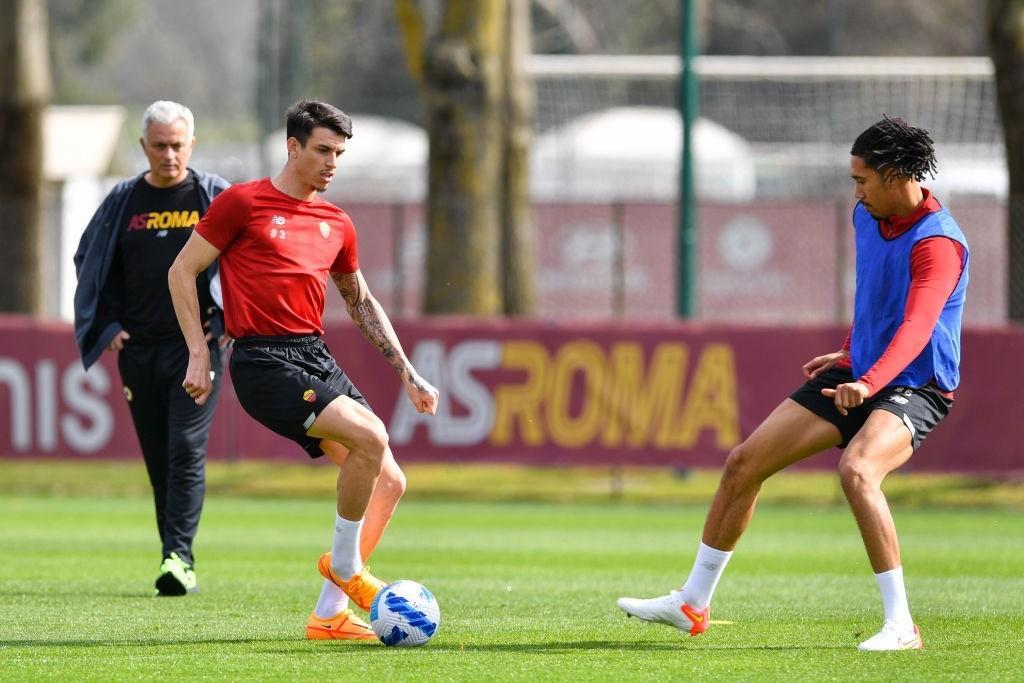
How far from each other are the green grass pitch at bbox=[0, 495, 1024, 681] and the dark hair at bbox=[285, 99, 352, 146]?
7.34ft

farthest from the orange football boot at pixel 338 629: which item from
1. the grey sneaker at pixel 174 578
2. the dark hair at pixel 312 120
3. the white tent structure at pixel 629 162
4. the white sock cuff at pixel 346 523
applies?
the white tent structure at pixel 629 162

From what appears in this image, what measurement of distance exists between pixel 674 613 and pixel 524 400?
949 centimetres

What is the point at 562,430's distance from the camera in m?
17.5

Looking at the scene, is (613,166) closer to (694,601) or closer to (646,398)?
(646,398)

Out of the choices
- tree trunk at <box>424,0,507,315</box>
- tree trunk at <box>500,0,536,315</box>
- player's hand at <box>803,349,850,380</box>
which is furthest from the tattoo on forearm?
tree trunk at <box>500,0,536,315</box>

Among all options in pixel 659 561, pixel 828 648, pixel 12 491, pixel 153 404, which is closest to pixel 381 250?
pixel 12 491

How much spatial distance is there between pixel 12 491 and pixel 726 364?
7.51 meters

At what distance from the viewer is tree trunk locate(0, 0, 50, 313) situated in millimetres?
22016

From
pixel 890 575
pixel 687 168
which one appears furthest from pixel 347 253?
pixel 687 168

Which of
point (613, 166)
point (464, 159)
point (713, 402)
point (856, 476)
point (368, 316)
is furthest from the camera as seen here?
point (613, 166)

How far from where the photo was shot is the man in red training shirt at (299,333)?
7.95m

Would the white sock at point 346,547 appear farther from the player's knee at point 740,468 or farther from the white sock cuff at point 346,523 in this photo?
the player's knee at point 740,468

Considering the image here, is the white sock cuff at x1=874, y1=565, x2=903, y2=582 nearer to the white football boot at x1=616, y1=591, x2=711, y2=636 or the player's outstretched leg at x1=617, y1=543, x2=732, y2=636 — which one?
the player's outstretched leg at x1=617, y1=543, x2=732, y2=636

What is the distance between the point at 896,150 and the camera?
7.66 meters
